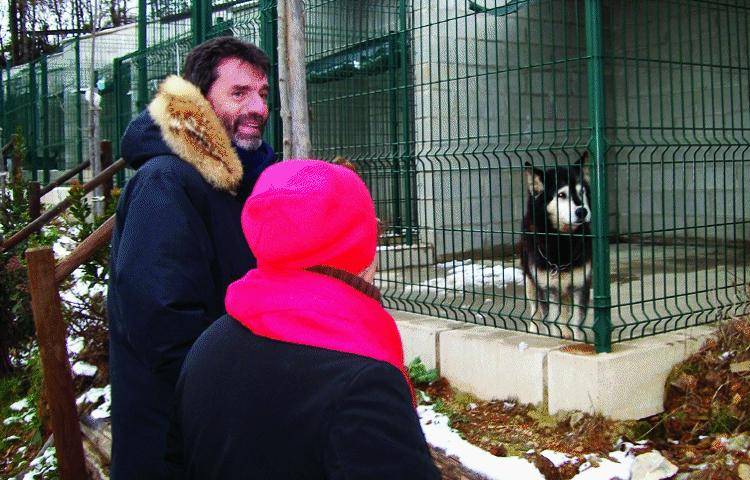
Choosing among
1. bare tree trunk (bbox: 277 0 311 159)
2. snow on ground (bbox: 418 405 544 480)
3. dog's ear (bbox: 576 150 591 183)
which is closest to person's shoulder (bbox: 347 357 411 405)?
bare tree trunk (bbox: 277 0 311 159)

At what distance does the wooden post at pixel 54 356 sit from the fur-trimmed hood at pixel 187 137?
1.64 meters

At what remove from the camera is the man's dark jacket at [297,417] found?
131cm

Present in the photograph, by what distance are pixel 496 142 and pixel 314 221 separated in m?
5.78

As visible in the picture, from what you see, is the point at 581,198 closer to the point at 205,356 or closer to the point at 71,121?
the point at 205,356

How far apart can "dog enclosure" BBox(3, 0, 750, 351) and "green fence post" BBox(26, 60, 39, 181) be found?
8615mm

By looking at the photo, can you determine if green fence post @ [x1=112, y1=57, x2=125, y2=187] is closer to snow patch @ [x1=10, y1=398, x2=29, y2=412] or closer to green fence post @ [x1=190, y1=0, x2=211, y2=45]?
green fence post @ [x1=190, y1=0, x2=211, y2=45]

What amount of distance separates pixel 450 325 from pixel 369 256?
12.2 feet

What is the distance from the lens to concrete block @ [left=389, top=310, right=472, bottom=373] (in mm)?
5066

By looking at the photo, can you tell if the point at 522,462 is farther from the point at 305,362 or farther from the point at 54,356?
the point at 305,362

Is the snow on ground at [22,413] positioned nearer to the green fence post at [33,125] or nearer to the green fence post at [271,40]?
the green fence post at [271,40]

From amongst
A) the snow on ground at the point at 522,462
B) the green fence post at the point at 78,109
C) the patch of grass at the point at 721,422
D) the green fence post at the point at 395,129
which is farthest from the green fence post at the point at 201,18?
the green fence post at the point at 78,109

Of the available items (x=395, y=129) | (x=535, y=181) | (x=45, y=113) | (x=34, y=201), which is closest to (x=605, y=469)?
(x=535, y=181)

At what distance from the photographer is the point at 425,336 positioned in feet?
16.8

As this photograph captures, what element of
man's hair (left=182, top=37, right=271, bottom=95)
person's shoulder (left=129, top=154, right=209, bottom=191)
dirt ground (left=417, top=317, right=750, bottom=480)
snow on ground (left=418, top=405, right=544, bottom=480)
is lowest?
snow on ground (left=418, top=405, right=544, bottom=480)
